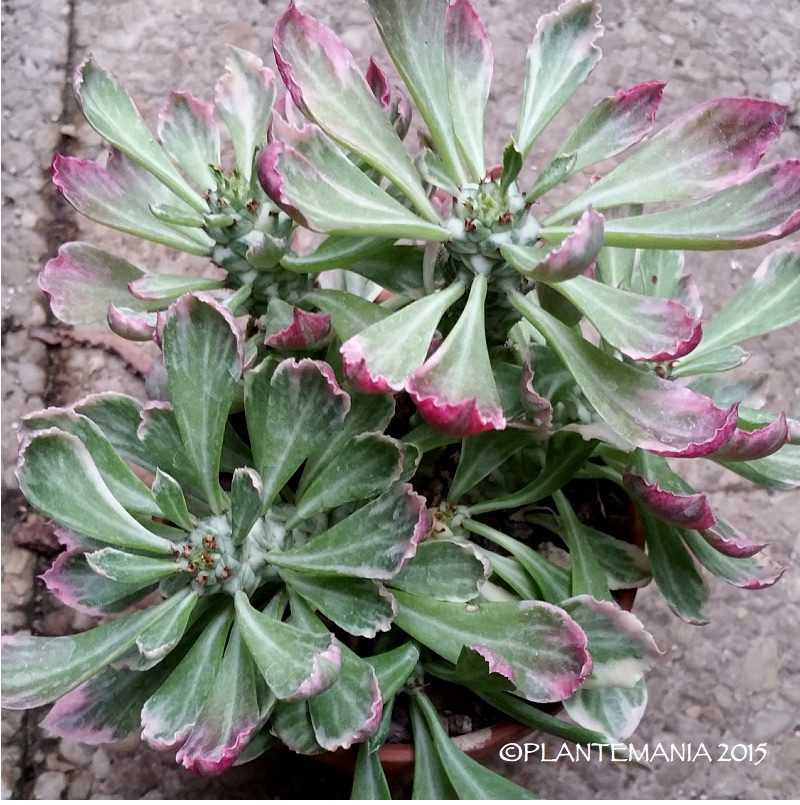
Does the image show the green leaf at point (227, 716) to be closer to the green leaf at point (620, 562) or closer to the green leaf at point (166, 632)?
the green leaf at point (166, 632)

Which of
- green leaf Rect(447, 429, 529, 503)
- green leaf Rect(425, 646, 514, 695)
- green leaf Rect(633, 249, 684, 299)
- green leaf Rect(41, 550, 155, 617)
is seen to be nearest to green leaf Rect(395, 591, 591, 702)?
green leaf Rect(425, 646, 514, 695)

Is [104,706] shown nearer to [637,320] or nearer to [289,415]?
[289,415]

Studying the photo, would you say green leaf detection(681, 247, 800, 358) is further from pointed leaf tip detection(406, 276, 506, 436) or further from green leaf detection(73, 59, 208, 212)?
green leaf detection(73, 59, 208, 212)

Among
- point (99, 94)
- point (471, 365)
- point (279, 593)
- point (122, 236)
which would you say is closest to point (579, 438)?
point (471, 365)

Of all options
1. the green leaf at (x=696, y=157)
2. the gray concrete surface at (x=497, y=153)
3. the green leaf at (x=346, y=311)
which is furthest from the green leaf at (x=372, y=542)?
the gray concrete surface at (x=497, y=153)

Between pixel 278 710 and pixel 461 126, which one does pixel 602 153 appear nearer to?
pixel 461 126
